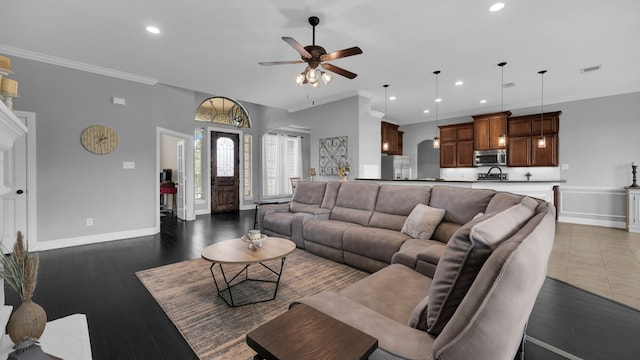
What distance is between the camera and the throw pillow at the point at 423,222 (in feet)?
9.37

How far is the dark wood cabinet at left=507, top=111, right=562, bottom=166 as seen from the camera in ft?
19.8

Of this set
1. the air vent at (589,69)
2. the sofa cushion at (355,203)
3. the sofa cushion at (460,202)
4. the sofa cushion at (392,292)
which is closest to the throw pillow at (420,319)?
the sofa cushion at (392,292)

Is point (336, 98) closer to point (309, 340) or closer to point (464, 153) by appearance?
point (464, 153)

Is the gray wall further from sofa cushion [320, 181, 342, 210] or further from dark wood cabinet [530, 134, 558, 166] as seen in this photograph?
dark wood cabinet [530, 134, 558, 166]

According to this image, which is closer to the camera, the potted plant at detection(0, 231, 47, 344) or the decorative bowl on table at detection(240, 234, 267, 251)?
the potted plant at detection(0, 231, 47, 344)

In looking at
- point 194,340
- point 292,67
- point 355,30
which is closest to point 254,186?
point 292,67

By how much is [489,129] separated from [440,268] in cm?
690

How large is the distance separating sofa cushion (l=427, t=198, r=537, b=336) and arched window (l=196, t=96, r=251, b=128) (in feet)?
23.6

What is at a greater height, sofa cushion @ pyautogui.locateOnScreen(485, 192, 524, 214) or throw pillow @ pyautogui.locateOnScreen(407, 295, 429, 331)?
sofa cushion @ pyautogui.locateOnScreen(485, 192, 524, 214)

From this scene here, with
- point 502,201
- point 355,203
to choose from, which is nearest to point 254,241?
point 355,203

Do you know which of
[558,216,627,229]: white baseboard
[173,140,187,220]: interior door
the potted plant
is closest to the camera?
the potted plant

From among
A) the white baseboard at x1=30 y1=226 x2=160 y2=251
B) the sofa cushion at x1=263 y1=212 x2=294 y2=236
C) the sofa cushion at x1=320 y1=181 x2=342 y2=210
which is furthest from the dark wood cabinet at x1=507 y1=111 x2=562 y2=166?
the white baseboard at x1=30 y1=226 x2=160 y2=251

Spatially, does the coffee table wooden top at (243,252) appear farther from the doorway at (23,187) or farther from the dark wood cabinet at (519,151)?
the dark wood cabinet at (519,151)

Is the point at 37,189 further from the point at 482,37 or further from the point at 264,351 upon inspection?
the point at 482,37
